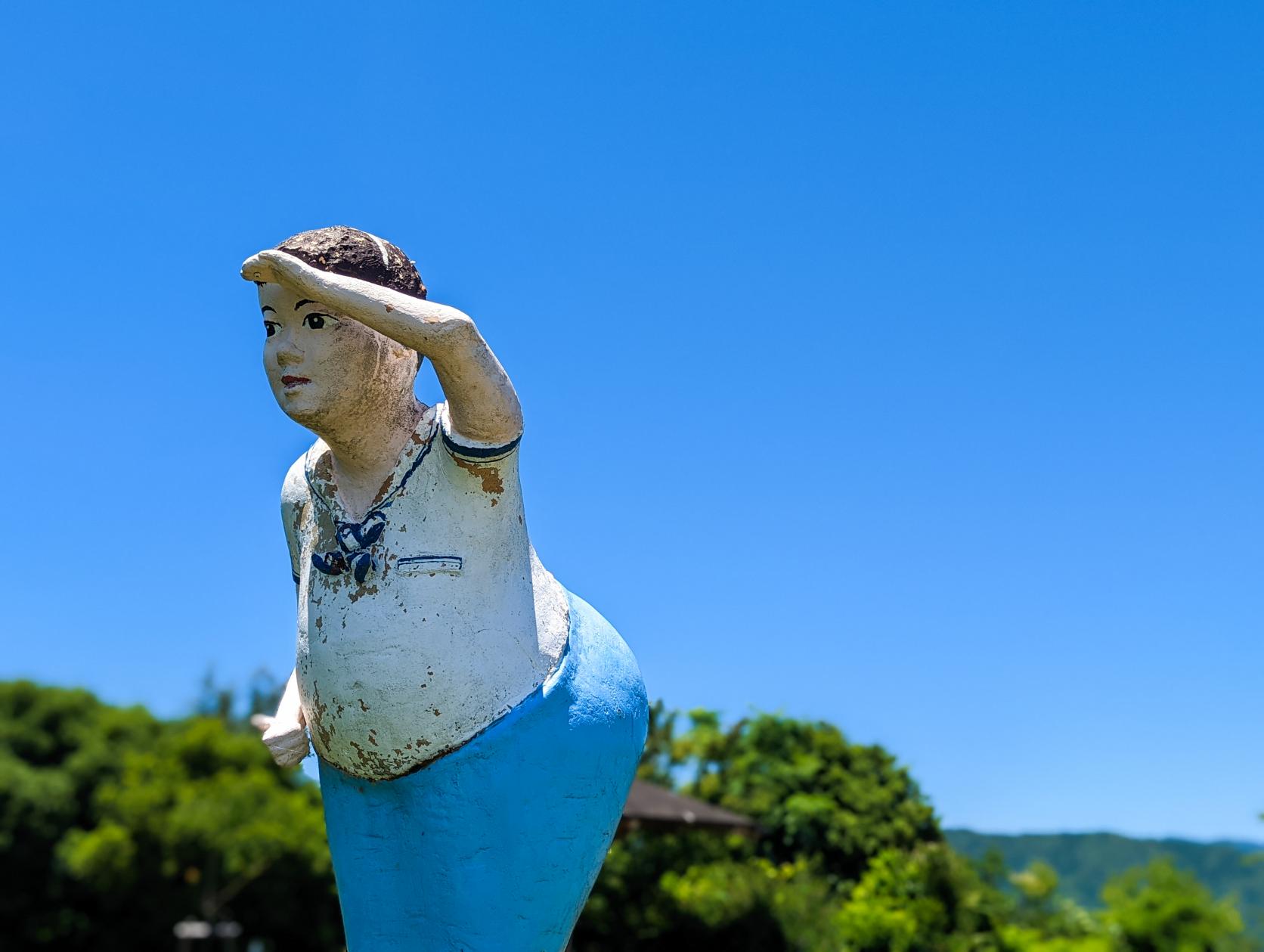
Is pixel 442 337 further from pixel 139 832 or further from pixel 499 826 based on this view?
pixel 139 832

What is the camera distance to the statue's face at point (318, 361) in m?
3.45

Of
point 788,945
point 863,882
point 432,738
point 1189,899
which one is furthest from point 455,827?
point 863,882

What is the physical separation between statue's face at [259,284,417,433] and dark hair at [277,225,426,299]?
11 centimetres

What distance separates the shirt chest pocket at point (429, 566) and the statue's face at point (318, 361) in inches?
17.0

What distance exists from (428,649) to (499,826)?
1.60 feet

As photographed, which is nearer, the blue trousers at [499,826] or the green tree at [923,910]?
the blue trousers at [499,826]

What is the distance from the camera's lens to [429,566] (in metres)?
3.33

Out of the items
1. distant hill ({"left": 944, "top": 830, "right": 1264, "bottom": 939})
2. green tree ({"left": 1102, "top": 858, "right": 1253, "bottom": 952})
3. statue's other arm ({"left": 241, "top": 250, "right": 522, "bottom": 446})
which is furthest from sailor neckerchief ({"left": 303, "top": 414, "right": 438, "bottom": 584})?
distant hill ({"left": 944, "top": 830, "right": 1264, "bottom": 939})

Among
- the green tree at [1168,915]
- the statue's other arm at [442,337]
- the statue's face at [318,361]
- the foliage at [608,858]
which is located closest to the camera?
the statue's other arm at [442,337]

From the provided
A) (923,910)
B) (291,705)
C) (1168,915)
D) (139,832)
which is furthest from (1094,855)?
(291,705)

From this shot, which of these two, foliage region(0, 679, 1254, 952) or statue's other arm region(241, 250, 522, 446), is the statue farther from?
foliage region(0, 679, 1254, 952)

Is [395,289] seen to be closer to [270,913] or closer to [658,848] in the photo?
[658,848]

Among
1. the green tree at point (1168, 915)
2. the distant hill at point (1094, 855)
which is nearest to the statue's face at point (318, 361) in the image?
the green tree at point (1168, 915)

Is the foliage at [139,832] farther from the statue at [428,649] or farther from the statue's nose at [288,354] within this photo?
the statue's nose at [288,354]
